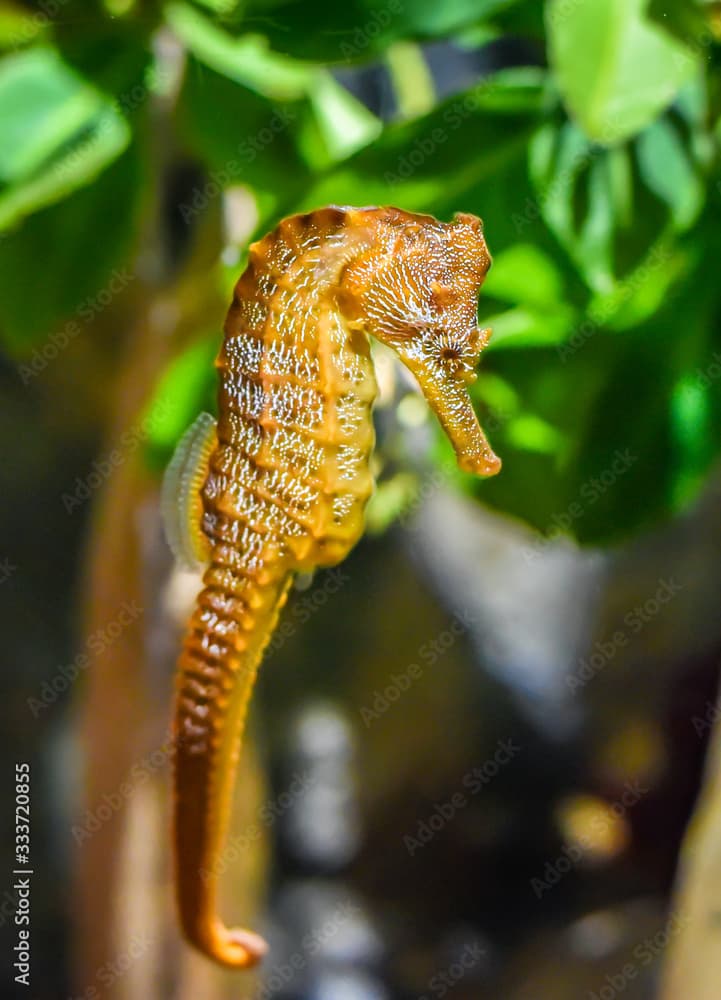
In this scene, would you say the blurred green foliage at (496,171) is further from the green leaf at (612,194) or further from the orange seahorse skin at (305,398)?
the orange seahorse skin at (305,398)

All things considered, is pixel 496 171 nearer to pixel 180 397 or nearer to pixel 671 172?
pixel 671 172

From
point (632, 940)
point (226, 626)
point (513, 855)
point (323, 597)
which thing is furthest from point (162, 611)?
point (632, 940)

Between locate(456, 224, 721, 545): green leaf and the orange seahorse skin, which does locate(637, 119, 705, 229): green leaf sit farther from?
the orange seahorse skin

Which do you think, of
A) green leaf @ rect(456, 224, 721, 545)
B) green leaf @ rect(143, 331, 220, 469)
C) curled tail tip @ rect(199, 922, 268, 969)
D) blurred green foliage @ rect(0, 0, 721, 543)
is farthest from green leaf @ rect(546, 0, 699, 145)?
curled tail tip @ rect(199, 922, 268, 969)

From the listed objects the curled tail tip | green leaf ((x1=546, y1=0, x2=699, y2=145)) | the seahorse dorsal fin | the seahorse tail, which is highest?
green leaf ((x1=546, y1=0, x2=699, y2=145))

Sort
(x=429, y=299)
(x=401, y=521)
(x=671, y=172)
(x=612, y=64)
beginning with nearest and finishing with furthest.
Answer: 1. (x=429, y=299)
2. (x=612, y=64)
3. (x=671, y=172)
4. (x=401, y=521)

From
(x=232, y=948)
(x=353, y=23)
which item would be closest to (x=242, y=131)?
(x=353, y=23)
